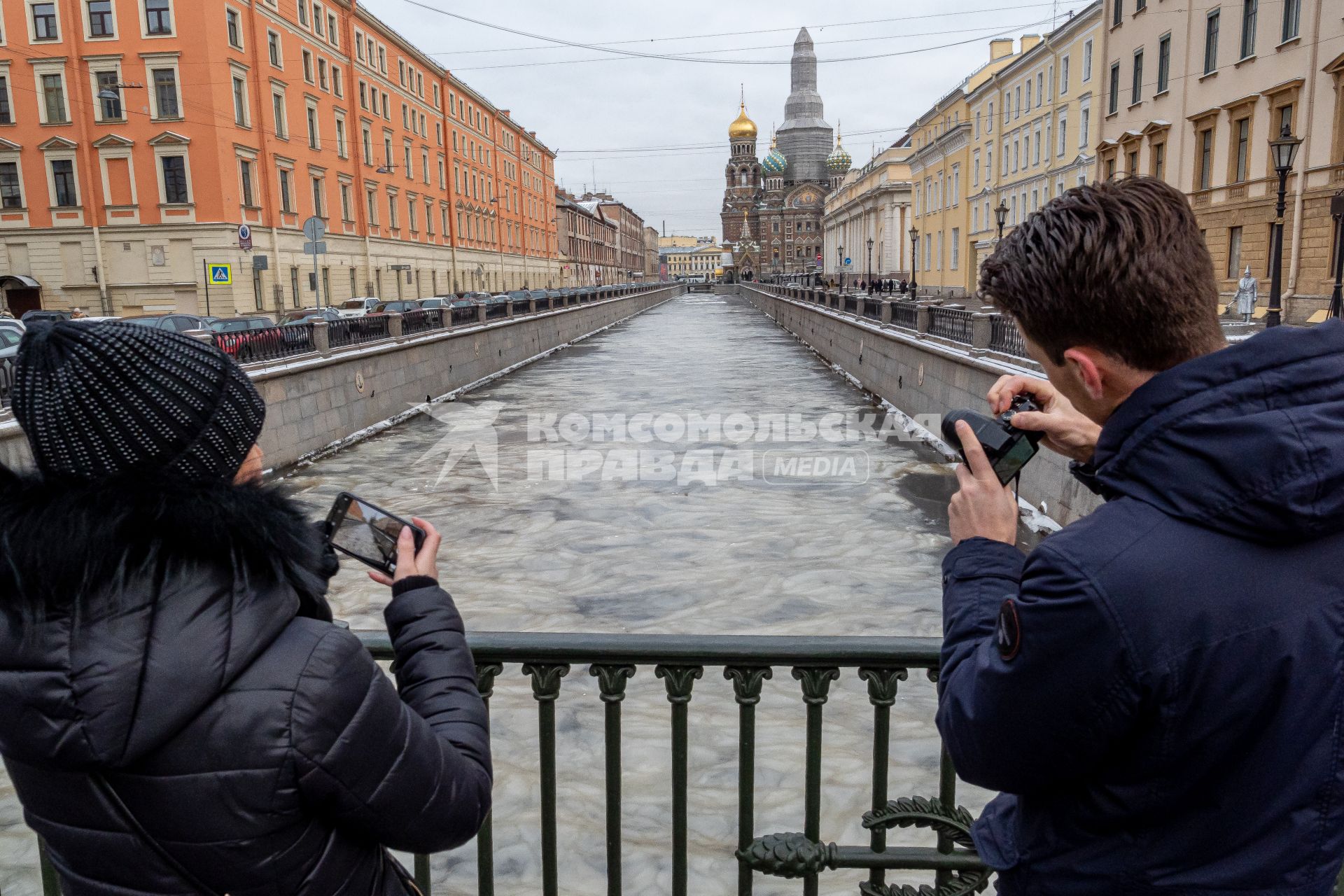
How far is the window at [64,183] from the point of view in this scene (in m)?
34.2

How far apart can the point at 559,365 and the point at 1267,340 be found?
30.9 meters

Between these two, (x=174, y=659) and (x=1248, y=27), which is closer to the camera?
(x=174, y=659)

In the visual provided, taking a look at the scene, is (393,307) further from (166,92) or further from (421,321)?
A: (421,321)

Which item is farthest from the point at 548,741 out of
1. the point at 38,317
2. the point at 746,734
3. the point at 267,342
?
the point at 38,317

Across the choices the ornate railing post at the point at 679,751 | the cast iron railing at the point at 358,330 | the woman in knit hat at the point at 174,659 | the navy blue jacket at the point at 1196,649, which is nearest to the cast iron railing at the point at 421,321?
the cast iron railing at the point at 358,330

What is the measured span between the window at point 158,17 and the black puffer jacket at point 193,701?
38.8 m

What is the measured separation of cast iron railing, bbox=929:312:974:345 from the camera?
15458mm

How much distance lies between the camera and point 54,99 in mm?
33875

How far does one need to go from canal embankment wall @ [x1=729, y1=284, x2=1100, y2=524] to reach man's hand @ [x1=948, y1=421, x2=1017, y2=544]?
3.55 metres

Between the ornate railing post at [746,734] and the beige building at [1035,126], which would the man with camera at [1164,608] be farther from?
the beige building at [1035,126]

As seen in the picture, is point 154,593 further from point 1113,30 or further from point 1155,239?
point 1113,30

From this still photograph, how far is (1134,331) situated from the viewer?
1.29 meters

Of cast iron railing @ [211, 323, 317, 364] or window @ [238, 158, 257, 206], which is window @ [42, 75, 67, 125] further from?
cast iron railing @ [211, 323, 317, 364]

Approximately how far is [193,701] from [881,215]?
80.2m
